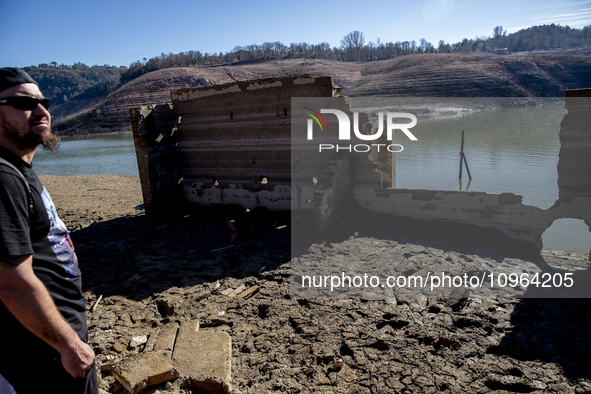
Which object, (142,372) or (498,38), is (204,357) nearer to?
(142,372)

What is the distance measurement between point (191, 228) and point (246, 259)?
2.36 m

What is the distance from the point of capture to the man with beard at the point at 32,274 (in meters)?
1.66

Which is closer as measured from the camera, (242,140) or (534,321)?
(534,321)

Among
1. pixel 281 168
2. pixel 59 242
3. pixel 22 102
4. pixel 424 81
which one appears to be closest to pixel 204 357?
pixel 59 242

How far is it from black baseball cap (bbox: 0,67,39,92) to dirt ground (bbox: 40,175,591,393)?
2741 millimetres

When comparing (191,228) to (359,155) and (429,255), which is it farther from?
(429,255)

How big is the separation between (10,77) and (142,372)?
267 centimetres

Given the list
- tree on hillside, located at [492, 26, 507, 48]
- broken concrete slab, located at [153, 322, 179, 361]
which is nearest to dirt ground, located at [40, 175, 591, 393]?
broken concrete slab, located at [153, 322, 179, 361]

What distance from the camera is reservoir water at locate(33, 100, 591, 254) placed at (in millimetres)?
12992

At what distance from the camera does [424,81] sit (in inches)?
1939

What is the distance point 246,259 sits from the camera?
6539mm

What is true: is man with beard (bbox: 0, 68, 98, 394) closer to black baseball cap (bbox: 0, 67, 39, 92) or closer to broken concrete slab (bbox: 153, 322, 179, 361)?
black baseball cap (bbox: 0, 67, 39, 92)

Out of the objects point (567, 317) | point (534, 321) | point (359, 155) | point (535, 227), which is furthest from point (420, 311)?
point (359, 155)

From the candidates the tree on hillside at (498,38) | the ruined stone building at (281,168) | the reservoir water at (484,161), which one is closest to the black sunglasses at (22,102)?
the ruined stone building at (281,168)
